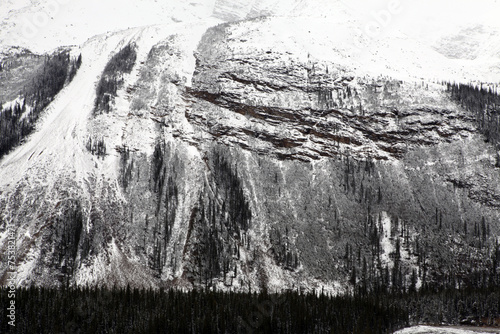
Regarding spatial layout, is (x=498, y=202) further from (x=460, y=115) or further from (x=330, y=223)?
(x=330, y=223)

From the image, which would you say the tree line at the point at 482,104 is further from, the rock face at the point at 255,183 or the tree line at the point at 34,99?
the tree line at the point at 34,99

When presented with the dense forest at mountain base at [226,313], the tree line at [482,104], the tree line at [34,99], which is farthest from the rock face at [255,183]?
the dense forest at mountain base at [226,313]

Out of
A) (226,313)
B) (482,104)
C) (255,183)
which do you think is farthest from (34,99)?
(482,104)

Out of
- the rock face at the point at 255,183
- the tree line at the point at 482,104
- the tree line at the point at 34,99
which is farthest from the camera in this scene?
the tree line at the point at 482,104

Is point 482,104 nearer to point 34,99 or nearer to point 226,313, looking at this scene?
point 226,313

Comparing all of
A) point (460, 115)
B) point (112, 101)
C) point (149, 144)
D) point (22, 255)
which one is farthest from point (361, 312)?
point (112, 101)

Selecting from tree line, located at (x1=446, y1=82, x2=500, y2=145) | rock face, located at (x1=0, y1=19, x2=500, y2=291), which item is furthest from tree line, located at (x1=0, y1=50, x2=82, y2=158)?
tree line, located at (x1=446, y1=82, x2=500, y2=145)

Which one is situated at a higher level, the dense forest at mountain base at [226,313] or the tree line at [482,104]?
the tree line at [482,104]
